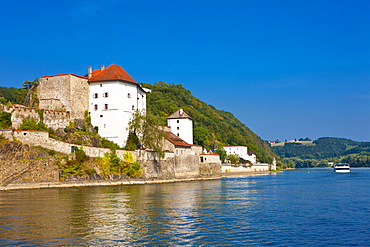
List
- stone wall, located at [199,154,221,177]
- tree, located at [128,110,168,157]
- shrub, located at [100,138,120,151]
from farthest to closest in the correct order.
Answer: stone wall, located at [199,154,221,177] < tree, located at [128,110,168,157] < shrub, located at [100,138,120,151]

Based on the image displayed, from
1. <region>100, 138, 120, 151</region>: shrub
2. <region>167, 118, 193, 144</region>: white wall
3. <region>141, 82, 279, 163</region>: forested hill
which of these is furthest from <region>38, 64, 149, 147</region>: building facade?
<region>141, 82, 279, 163</region>: forested hill

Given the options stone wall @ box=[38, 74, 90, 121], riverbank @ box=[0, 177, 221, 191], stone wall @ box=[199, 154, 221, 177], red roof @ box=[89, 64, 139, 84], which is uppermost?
red roof @ box=[89, 64, 139, 84]

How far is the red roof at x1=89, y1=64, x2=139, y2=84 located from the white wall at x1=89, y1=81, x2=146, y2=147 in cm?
56

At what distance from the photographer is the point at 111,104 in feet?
174

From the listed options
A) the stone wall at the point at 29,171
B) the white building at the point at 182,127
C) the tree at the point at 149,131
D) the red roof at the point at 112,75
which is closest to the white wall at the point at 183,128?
the white building at the point at 182,127

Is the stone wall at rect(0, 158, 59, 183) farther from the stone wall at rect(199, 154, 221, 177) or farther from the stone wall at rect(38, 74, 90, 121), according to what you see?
the stone wall at rect(199, 154, 221, 177)

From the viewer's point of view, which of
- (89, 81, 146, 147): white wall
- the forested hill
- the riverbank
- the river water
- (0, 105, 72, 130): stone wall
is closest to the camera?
the river water

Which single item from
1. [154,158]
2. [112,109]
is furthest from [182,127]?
[112,109]

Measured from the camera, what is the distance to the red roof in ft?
176

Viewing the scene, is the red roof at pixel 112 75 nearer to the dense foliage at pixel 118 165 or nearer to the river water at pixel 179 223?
the dense foliage at pixel 118 165

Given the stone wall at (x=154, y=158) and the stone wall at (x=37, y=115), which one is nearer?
the stone wall at (x=154, y=158)

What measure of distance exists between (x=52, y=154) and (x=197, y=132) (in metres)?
70.7

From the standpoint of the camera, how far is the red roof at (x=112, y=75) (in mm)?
53569

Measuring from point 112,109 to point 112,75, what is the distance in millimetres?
4746
